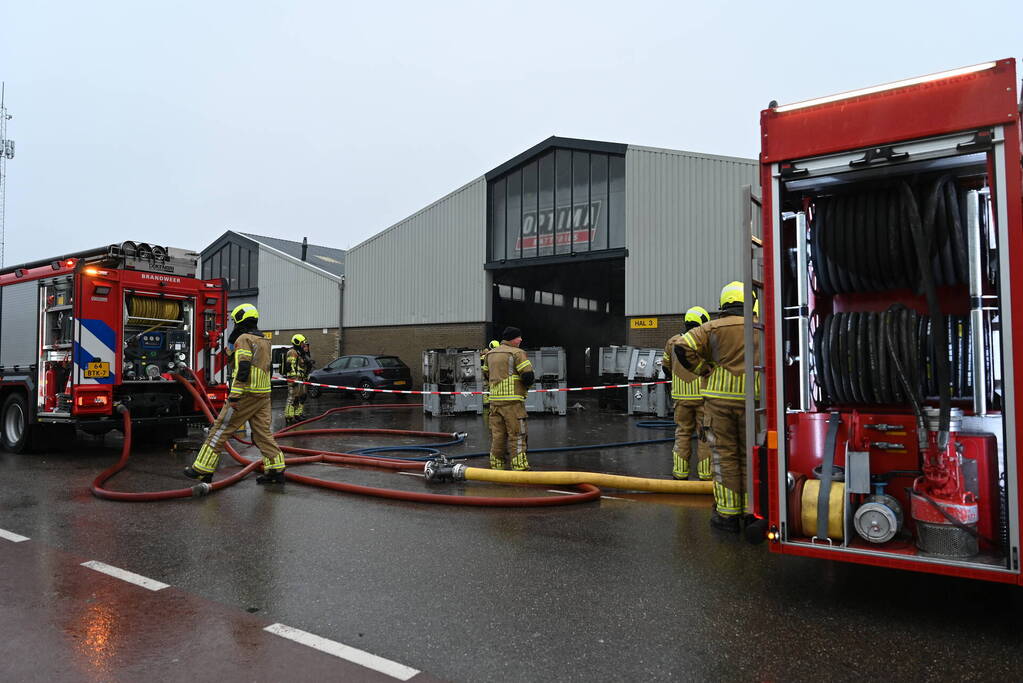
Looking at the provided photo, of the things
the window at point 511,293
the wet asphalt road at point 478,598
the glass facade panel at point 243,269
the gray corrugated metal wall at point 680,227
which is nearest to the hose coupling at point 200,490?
the wet asphalt road at point 478,598

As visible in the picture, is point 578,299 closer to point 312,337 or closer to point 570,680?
point 312,337

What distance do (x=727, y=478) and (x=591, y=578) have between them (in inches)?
61.9

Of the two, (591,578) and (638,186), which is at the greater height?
(638,186)

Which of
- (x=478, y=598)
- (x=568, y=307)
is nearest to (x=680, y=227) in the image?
(x=568, y=307)

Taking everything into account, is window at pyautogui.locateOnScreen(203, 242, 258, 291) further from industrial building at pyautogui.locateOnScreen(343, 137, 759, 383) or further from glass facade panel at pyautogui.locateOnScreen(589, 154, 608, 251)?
glass facade panel at pyautogui.locateOnScreen(589, 154, 608, 251)

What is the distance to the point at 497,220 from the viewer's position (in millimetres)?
22281

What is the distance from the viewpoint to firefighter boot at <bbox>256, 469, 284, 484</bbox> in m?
7.31

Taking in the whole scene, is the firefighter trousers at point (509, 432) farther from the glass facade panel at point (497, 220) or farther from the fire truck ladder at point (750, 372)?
the glass facade panel at point (497, 220)

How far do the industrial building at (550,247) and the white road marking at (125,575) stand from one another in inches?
602

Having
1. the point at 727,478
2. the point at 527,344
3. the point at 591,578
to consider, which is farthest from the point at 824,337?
the point at 527,344

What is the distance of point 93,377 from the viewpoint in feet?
29.5

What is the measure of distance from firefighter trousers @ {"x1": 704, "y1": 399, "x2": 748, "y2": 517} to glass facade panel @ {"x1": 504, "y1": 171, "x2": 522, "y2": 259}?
1676 cm

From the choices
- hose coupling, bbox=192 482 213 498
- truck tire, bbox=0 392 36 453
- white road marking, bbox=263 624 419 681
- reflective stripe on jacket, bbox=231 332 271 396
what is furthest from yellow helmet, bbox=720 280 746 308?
truck tire, bbox=0 392 36 453

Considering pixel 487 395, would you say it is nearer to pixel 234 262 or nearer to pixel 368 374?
pixel 368 374
